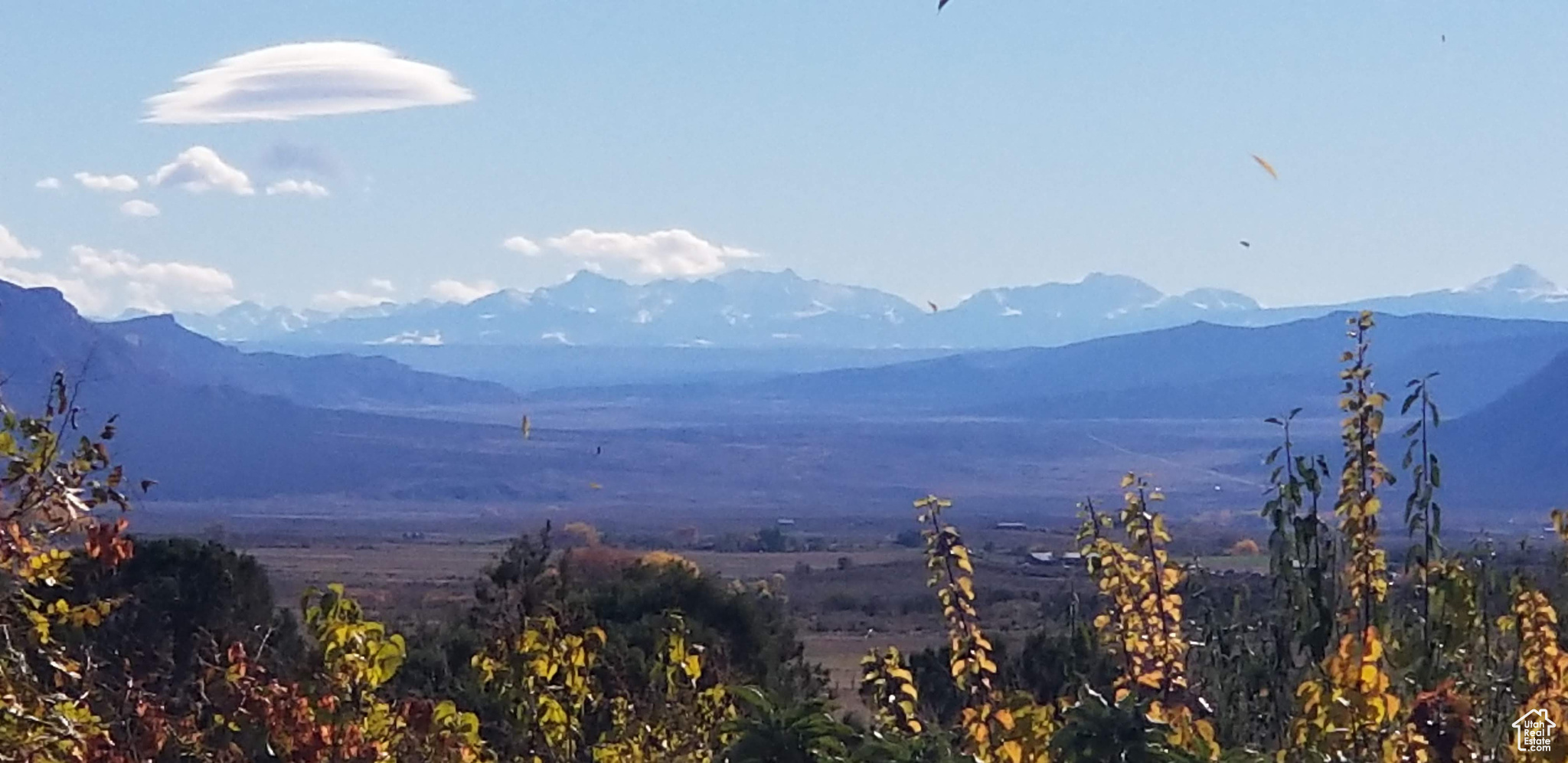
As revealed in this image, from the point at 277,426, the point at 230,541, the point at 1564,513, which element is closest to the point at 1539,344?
the point at 277,426

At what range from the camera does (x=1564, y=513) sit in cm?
701

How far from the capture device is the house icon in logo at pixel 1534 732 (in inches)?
206

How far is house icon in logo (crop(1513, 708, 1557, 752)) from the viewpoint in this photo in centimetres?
524

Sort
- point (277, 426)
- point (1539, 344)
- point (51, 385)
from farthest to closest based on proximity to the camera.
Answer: point (1539, 344) < point (277, 426) < point (51, 385)

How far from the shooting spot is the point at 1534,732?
5383 millimetres

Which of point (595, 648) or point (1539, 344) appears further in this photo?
point (1539, 344)

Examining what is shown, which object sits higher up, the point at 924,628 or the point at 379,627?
the point at 379,627

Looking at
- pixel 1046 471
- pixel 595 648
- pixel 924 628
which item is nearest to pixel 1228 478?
pixel 1046 471

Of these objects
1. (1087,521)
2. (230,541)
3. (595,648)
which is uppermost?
(1087,521)

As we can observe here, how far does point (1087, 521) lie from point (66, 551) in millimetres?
3648

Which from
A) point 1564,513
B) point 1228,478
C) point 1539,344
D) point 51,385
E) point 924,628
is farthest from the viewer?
point 1539,344

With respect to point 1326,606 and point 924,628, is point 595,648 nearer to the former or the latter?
point 1326,606

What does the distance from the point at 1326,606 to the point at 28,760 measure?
3997 mm

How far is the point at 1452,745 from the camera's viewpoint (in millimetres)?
5500
